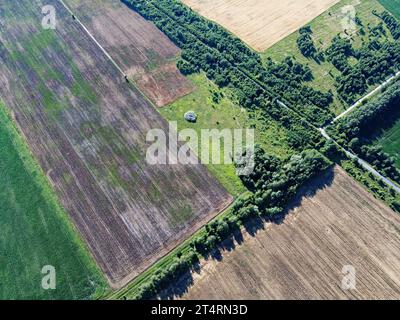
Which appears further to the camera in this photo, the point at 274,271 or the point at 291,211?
the point at 291,211

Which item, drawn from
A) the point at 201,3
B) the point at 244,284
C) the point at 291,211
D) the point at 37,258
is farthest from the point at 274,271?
the point at 201,3

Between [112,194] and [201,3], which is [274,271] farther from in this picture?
[201,3]

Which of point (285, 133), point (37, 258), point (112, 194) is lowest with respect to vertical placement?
point (37, 258)

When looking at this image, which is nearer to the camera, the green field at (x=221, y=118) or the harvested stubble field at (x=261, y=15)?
the green field at (x=221, y=118)

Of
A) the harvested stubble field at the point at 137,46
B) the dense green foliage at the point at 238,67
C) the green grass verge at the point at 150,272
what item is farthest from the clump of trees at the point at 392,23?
the green grass verge at the point at 150,272

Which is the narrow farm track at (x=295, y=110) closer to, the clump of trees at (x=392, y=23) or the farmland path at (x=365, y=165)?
the farmland path at (x=365, y=165)
